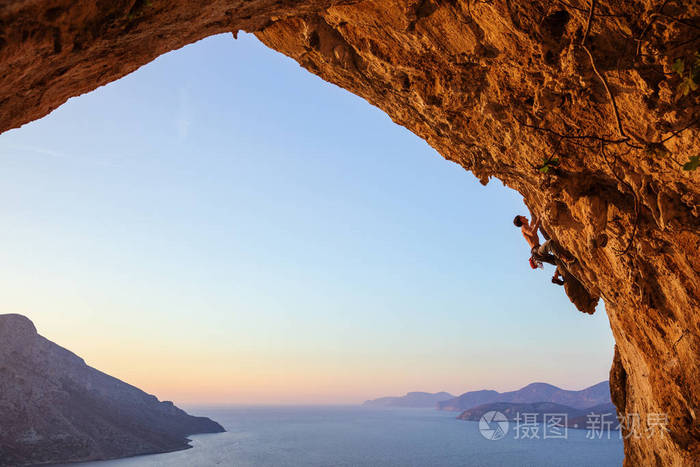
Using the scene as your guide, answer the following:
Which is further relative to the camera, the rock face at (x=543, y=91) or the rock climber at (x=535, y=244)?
the rock climber at (x=535, y=244)

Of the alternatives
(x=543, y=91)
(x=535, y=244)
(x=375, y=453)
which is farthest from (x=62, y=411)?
(x=543, y=91)

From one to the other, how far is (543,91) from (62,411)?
113 meters

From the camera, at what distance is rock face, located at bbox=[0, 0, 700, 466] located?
9.93ft

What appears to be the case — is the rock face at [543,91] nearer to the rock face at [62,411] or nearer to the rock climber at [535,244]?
the rock climber at [535,244]

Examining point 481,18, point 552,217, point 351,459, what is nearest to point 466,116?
point 481,18

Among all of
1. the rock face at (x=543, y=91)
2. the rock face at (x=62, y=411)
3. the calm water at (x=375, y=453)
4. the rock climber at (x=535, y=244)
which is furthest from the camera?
the calm water at (x=375, y=453)

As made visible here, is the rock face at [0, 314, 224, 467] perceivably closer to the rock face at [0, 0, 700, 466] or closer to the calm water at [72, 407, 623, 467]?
the calm water at [72, 407, 623, 467]

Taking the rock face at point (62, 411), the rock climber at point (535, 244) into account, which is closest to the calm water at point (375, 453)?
the rock face at point (62, 411)

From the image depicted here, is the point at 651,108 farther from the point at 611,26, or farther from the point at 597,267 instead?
the point at 597,267

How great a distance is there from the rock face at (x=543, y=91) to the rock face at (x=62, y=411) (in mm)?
95706

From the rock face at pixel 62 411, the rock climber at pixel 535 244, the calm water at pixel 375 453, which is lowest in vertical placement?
the calm water at pixel 375 453

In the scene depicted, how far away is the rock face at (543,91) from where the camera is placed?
3.03m

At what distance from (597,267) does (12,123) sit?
879 centimetres

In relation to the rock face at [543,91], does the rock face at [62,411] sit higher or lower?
lower
